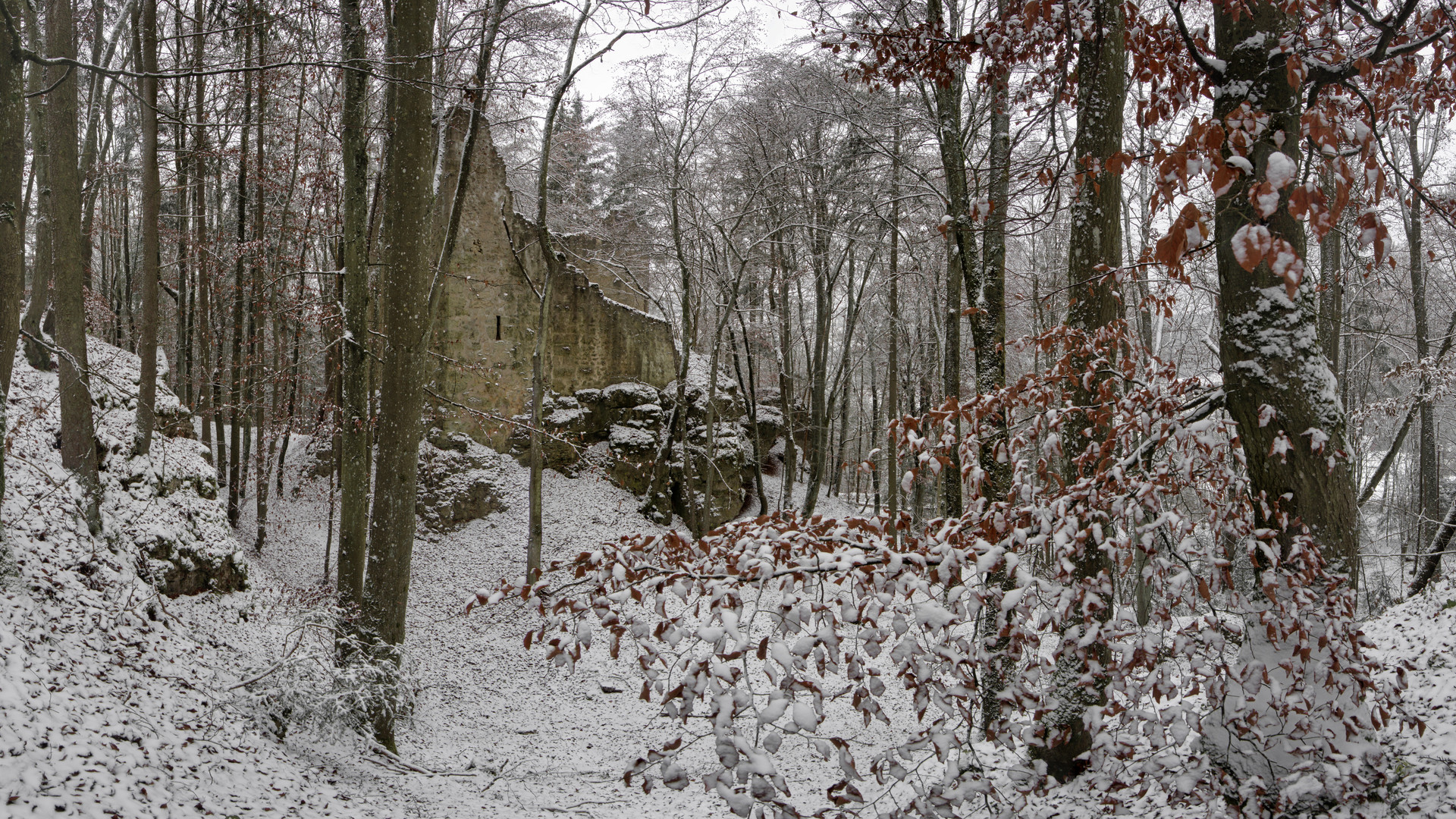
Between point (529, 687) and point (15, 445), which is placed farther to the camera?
point (529, 687)

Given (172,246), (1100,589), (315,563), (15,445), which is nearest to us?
(1100,589)

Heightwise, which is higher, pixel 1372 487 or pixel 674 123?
pixel 674 123

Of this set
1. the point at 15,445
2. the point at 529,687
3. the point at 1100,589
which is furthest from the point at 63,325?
the point at 1100,589

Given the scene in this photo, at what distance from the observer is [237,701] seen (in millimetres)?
Answer: 5625

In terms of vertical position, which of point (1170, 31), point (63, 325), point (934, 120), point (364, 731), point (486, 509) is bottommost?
point (364, 731)

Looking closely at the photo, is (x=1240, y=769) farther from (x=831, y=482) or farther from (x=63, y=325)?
(x=831, y=482)

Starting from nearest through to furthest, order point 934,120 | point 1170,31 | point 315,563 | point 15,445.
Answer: point 1170,31 < point 15,445 < point 934,120 < point 315,563

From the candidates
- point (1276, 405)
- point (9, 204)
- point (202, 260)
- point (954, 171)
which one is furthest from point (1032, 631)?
point (202, 260)

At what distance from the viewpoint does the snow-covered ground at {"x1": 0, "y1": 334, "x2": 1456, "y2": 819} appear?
4.09 m

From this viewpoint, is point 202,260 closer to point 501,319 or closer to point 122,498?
point 122,498

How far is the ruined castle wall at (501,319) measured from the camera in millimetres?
15445

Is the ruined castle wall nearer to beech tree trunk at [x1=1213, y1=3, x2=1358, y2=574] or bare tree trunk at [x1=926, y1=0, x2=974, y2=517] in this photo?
bare tree trunk at [x1=926, y1=0, x2=974, y2=517]

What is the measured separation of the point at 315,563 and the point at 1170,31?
503 inches

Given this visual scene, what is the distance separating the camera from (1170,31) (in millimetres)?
4297
